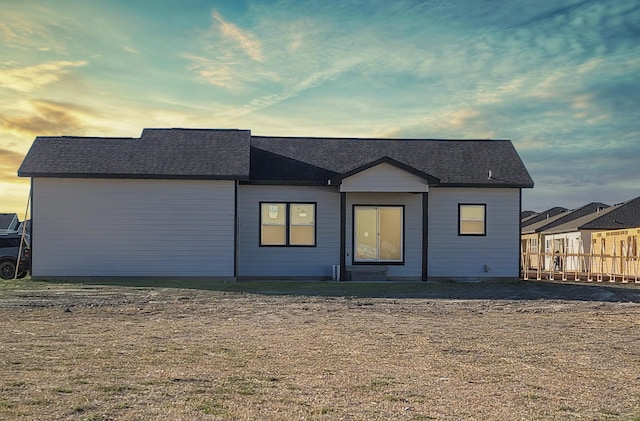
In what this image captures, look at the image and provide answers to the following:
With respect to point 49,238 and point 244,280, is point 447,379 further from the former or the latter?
point 49,238

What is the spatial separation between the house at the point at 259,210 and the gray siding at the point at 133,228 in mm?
31

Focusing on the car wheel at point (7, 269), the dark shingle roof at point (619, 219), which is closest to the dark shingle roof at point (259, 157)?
the car wheel at point (7, 269)

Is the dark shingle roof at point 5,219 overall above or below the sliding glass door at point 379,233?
above

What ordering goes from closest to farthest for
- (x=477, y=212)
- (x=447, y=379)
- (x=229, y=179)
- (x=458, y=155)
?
1. (x=447, y=379)
2. (x=229, y=179)
3. (x=477, y=212)
4. (x=458, y=155)

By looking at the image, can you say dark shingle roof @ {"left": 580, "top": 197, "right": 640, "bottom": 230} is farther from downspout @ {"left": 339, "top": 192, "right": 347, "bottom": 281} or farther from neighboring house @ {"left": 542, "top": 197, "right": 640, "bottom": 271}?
downspout @ {"left": 339, "top": 192, "right": 347, "bottom": 281}

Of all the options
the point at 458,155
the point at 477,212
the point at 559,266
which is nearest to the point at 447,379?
the point at 477,212

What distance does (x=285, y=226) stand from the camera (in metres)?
23.7

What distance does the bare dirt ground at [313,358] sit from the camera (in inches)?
282

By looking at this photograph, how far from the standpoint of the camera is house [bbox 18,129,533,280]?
2250 cm

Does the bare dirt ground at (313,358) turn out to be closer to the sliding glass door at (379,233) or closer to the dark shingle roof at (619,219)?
the sliding glass door at (379,233)

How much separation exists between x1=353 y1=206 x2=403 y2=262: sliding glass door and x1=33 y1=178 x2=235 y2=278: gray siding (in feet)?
14.3

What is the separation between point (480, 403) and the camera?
741cm

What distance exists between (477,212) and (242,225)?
7.85 metres

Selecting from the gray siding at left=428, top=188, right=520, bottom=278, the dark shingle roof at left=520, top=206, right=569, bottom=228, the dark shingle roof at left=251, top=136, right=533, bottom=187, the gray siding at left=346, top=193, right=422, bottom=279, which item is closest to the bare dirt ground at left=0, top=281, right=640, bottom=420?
the gray siding at left=346, top=193, right=422, bottom=279
